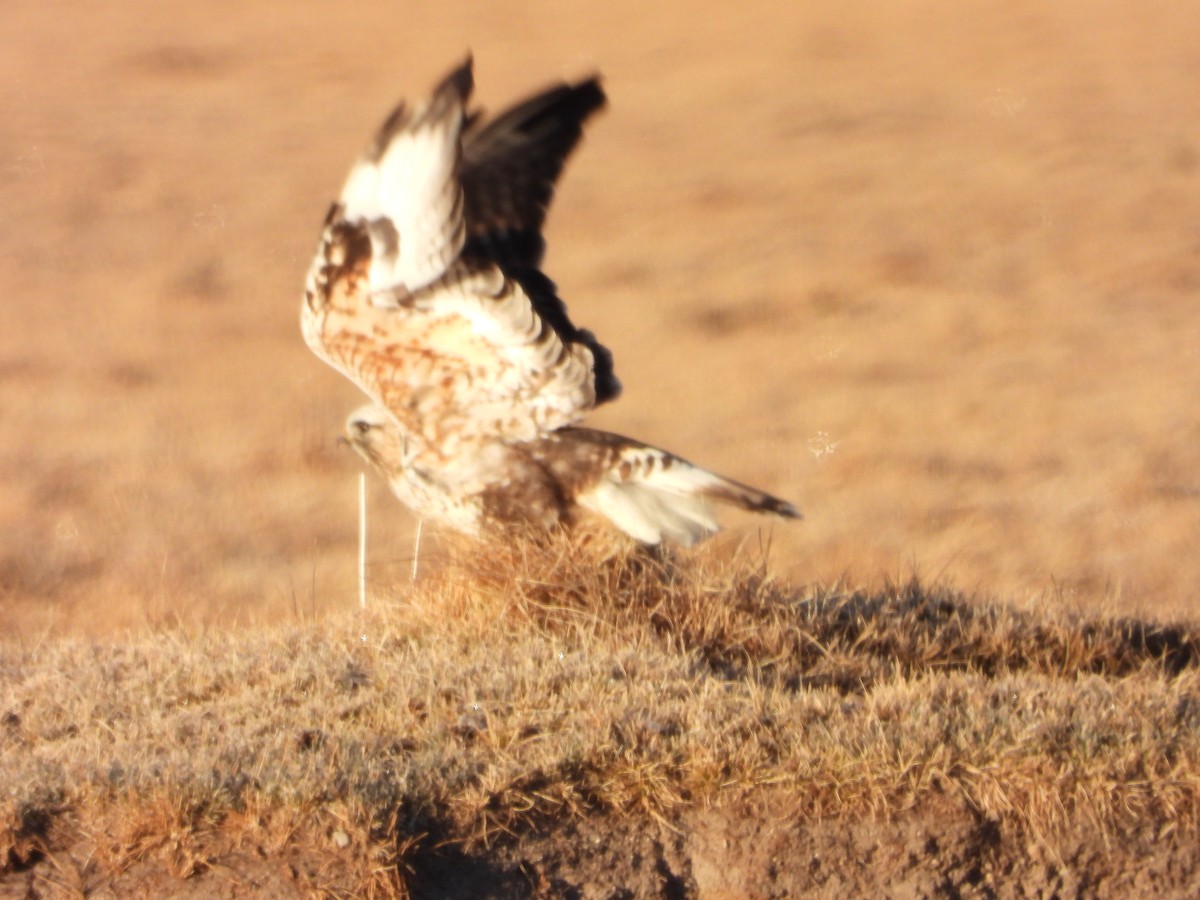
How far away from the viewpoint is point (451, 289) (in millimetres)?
3865

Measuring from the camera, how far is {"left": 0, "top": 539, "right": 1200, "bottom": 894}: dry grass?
298cm

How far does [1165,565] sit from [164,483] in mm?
4289

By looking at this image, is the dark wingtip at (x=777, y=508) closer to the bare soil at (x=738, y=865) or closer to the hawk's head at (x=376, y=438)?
the hawk's head at (x=376, y=438)

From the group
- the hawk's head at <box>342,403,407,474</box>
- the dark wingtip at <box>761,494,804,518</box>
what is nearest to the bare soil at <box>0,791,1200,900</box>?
the dark wingtip at <box>761,494,804,518</box>

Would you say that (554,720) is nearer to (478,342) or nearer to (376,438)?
(478,342)

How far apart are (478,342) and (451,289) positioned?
150 mm

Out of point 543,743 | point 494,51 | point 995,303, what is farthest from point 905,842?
point 494,51

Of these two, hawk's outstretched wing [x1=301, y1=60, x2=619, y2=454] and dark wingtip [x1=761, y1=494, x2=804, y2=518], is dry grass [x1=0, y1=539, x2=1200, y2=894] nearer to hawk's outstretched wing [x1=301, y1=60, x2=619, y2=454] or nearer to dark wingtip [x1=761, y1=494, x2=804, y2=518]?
dark wingtip [x1=761, y1=494, x2=804, y2=518]

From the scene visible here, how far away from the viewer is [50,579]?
6789 millimetres

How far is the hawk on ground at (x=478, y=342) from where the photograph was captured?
12.5 feet

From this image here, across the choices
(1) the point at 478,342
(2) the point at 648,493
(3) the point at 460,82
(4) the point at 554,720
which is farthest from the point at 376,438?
(4) the point at 554,720

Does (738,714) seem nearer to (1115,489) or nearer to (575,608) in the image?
(575,608)

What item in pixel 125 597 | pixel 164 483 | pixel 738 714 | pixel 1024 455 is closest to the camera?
pixel 738 714

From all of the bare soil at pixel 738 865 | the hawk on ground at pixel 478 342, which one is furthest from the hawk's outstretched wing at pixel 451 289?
the bare soil at pixel 738 865
